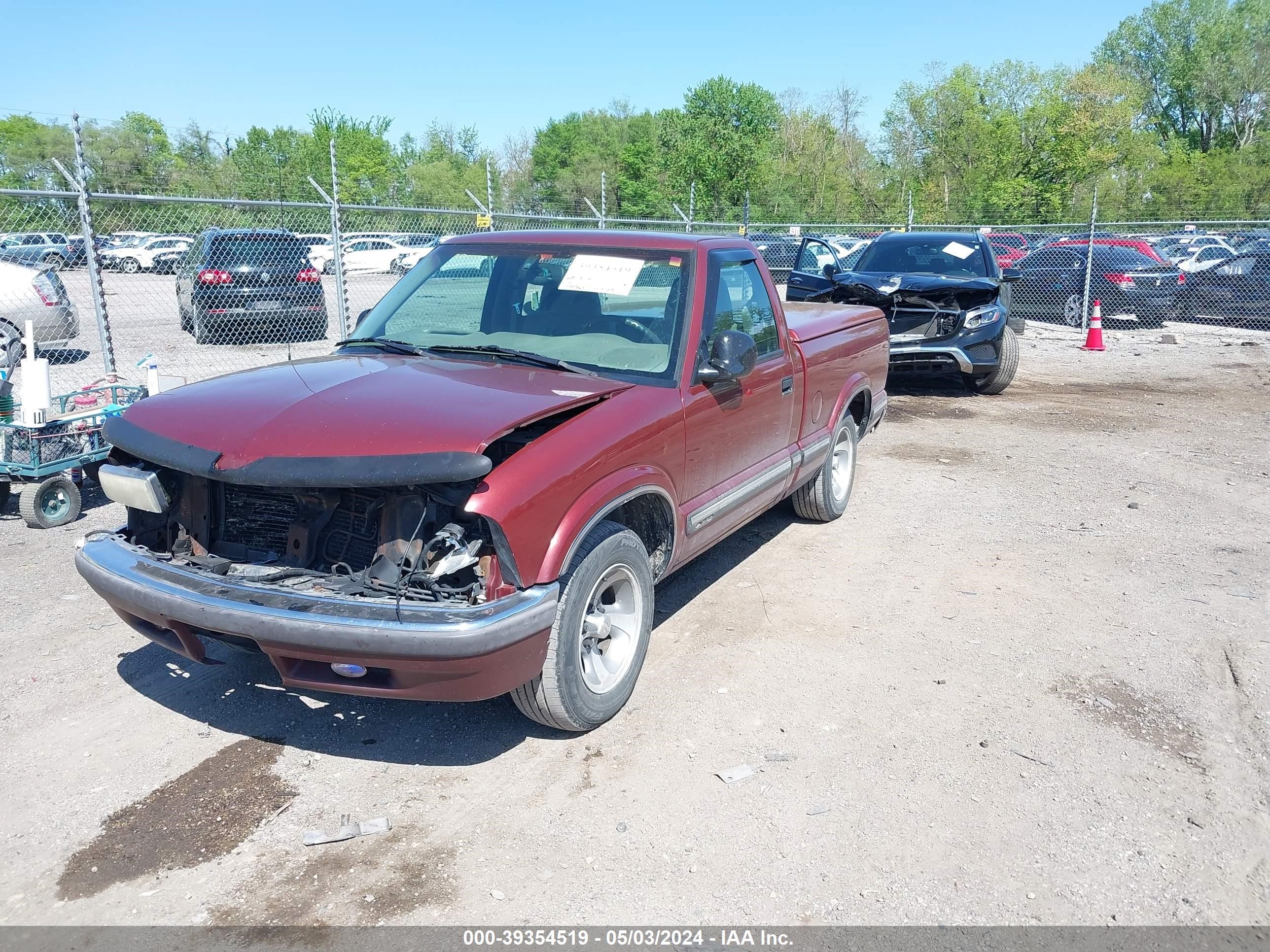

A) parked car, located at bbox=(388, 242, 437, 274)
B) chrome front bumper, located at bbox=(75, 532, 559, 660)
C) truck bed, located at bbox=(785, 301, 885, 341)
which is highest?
parked car, located at bbox=(388, 242, 437, 274)

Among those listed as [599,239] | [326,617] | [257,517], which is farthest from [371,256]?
[326,617]

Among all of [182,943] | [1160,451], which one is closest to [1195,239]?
[1160,451]

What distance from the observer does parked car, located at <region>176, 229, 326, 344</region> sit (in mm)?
12430

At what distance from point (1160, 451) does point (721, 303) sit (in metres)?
5.81

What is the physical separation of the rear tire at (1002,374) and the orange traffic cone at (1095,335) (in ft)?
15.6

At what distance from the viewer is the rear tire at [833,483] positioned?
6.36 m

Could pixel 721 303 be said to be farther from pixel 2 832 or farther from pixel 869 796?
pixel 2 832

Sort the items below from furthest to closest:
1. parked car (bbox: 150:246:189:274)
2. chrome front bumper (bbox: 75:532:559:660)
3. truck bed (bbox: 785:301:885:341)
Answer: parked car (bbox: 150:246:189:274) → truck bed (bbox: 785:301:885:341) → chrome front bumper (bbox: 75:532:559:660)

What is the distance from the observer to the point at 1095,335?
1575cm

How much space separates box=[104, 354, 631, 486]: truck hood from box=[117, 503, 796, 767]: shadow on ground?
0.83 metres

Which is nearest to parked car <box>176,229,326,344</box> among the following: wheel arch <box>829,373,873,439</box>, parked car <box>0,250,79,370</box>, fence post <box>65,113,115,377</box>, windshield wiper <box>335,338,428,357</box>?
parked car <box>0,250,79,370</box>

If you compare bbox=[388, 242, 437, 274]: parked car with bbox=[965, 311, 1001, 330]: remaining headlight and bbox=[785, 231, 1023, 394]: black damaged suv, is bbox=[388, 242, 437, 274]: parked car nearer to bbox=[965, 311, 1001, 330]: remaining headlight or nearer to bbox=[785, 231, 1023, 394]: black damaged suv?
bbox=[785, 231, 1023, 394]: black damaged suv

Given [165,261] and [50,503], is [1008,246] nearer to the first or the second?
[165,261]

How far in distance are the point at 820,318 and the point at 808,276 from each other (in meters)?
5.62
